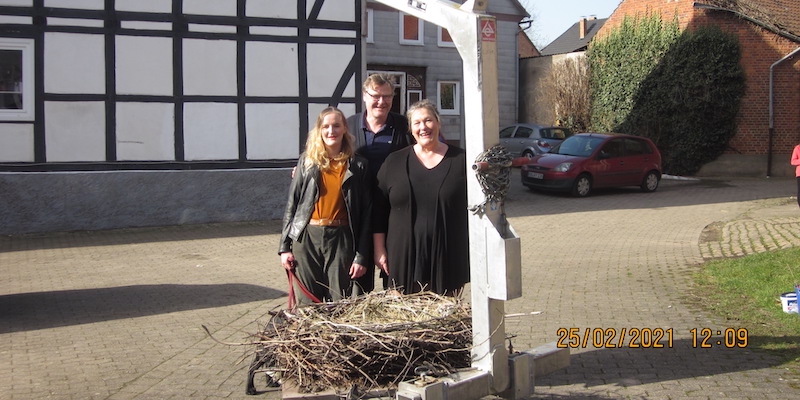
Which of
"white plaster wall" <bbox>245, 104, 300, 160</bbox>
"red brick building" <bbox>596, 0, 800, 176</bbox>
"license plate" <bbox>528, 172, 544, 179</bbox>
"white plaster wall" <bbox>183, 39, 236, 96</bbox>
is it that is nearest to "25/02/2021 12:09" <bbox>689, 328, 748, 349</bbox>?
"white plaster wall" <bbox>245, 104, 300, 160</bbox>

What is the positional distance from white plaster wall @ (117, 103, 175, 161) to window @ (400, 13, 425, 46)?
61.8 feet

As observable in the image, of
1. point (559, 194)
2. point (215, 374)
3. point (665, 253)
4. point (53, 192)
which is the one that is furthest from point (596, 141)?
point (215, 374)

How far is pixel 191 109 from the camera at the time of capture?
14.2m

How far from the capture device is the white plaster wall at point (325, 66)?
586 inches

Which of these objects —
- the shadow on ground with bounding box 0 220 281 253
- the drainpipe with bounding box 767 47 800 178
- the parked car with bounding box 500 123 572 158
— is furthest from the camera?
the parked car with bounding box 500 123 572 158

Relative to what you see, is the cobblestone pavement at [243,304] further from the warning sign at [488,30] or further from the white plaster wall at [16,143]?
the warning sign at [488,30]

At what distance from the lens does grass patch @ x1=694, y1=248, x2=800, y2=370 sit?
247 inches

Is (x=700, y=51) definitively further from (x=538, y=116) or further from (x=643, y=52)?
(x=538, y=116)

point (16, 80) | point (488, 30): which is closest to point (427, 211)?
point (488, 30)

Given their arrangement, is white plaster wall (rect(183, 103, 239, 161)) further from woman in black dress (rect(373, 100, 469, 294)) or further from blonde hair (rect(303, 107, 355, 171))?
woman in black dress (rect(373, 100, 469, 294))

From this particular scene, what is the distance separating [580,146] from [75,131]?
40.1ft

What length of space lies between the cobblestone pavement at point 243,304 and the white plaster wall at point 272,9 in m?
3.76

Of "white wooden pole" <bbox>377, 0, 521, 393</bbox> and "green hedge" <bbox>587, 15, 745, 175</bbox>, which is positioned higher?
"green hedge" <bbox>587, 15, 745, 175</bbox>

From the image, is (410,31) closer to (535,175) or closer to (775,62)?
(775,62)
